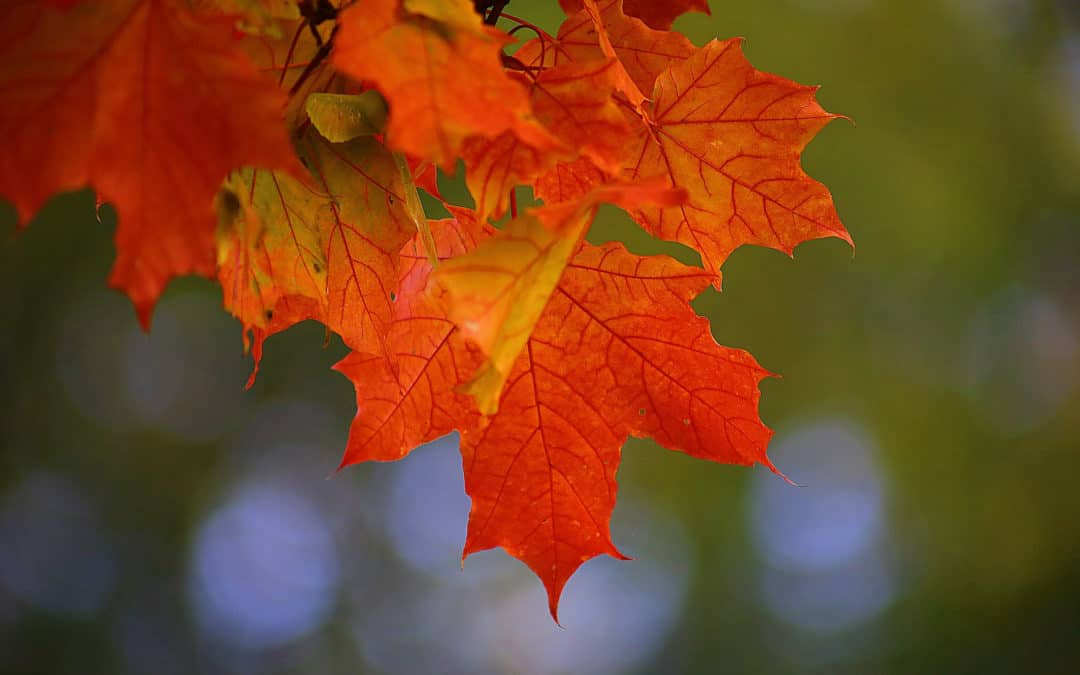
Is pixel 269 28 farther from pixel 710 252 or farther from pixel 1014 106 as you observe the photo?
pixel 1014 106

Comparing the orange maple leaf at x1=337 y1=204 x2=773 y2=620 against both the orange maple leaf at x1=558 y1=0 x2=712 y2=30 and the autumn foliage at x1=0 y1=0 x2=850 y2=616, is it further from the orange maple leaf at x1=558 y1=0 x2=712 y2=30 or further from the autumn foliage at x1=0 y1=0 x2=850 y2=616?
the orange maple leaf at x1=558 y1=0 x2=712 y2=30

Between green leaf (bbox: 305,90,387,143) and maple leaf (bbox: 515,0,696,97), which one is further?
maple leaf (bbox: 515,0,696,97)

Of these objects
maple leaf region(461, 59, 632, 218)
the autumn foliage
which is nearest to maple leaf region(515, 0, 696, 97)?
the autumn foliage

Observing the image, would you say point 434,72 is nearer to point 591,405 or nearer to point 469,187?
point 469,187

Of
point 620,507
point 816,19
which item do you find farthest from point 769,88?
point 620,507

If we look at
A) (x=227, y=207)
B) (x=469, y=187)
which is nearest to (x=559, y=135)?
(x=469, y=187)

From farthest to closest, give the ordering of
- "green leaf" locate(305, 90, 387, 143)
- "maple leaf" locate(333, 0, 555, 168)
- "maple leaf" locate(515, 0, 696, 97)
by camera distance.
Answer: "maple leaf" locate(515, 0, 696, 97) → "green leaf" locate(305, 90, 387, 143) → "maple leaf" locate(333, 0, 555, 168)

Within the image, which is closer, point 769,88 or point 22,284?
point 769,88
